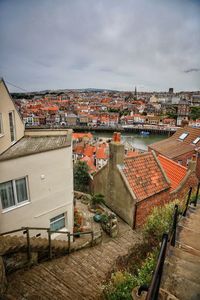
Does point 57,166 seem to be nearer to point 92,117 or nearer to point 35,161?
point 35,161

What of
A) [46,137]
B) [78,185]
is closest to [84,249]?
[46,137]

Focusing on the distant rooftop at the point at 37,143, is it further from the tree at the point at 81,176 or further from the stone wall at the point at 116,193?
the tree at the point at 81,176

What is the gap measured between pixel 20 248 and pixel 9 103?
194 inches

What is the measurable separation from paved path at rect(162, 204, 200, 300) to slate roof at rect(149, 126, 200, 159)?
17.4 metres

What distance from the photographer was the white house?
6535 mm

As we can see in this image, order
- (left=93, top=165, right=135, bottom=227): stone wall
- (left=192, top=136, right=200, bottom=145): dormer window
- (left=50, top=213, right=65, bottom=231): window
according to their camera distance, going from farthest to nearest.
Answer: (left=192, top=136, right=200, bottom=145): dormer window < (left=93, top=165, right=135, bottom=227): stone wall < (left=50, top=213, right=65, bottom=231): window

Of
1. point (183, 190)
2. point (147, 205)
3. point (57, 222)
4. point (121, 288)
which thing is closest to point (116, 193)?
point (147, 205)

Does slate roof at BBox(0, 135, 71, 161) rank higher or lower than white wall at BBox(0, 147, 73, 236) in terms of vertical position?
higher

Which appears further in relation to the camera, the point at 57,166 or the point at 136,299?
the point at 57,166

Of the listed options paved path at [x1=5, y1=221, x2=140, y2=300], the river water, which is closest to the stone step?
paved path at [x1=5, y1=221, x2=140, y2=300]

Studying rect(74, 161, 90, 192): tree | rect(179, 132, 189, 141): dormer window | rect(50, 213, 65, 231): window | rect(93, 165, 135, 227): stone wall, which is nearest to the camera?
rect(50, 213, 65, 231): window

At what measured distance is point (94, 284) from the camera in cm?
541

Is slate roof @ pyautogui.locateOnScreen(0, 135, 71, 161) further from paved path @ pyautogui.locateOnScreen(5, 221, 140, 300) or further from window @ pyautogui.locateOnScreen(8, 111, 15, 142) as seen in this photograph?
paved path @ pyautogui.locateOnScreen(5, 221, 140, 300)

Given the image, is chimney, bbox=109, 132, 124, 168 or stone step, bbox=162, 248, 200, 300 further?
chimney, bbox=109, 132, 124, 168
